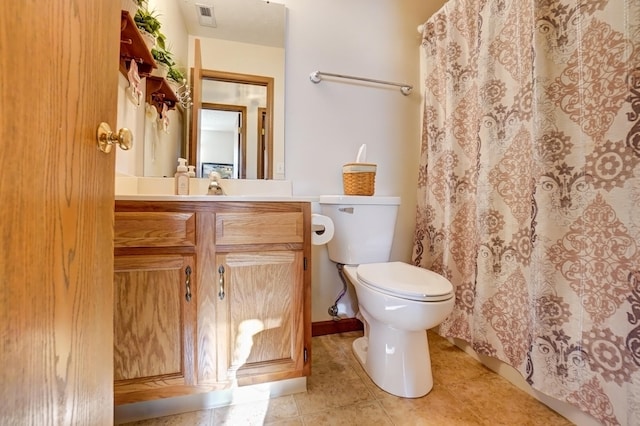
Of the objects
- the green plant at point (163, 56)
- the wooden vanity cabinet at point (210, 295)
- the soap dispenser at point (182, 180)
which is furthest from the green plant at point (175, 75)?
the wooden vanity cabinet at point (210, 295)

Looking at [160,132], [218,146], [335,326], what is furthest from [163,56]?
[335,326]

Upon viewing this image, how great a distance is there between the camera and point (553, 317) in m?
1.07

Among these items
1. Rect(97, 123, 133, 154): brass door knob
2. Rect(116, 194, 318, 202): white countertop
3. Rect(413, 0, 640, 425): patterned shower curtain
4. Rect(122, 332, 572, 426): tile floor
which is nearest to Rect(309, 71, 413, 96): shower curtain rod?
Rect(413, 0, 640, 425): patterned shower curtain

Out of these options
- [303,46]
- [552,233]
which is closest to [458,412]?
[552,233]

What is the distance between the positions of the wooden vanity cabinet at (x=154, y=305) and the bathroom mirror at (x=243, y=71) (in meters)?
0.62

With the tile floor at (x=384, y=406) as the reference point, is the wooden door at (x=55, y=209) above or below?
above

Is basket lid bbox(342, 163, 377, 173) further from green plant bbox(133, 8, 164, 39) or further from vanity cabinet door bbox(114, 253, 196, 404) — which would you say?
green plant bbox(133, 8, 164, 39)

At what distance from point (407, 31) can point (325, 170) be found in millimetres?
1105

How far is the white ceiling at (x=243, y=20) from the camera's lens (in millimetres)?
1538

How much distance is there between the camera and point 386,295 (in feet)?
3.76

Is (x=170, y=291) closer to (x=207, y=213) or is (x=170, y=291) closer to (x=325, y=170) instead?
(x=207, y=213)

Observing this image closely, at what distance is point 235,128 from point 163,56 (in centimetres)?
45

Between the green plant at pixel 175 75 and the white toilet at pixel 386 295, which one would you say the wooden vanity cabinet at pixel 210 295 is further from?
the green plant at pixel 175 75

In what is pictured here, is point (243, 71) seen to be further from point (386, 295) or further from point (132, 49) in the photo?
point (386, 295)
